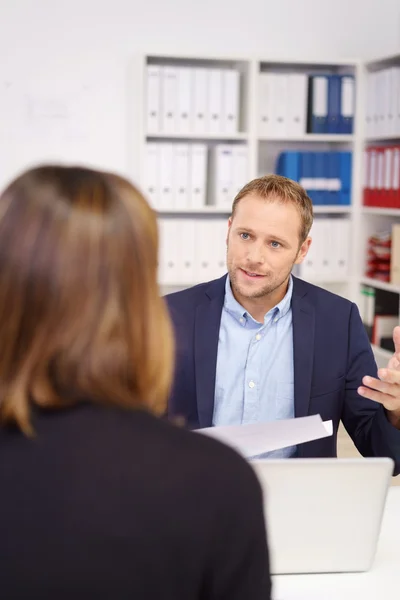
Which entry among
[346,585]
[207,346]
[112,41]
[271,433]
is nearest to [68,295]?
[271,433]

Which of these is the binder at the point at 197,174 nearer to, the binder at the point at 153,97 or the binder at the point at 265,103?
the binder at the point at 153,97

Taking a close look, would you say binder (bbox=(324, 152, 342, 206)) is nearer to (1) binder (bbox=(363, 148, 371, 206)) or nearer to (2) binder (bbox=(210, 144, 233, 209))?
(1) binder (bbox=(363, 148, 371, 206))

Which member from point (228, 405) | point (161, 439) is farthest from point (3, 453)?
point (228, 405)

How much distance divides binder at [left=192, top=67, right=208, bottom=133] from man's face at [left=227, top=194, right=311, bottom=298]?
7.60 feet

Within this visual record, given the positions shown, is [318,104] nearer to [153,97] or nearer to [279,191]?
[153,97]

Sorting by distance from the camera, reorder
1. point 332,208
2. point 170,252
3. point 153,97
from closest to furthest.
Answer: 1. point 153,97
2. point 170,252
3. point 332,208

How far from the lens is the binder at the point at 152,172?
13.8 feet

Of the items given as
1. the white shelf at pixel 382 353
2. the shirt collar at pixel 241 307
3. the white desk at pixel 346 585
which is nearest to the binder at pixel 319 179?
the white shelf at pixel 382 353

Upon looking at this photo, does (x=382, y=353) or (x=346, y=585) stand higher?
(x=346, y=585)

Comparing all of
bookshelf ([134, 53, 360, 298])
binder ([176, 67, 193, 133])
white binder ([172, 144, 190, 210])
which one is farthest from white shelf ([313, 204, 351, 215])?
binder ([176, 67, 193, 133])

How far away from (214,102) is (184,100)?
162mm

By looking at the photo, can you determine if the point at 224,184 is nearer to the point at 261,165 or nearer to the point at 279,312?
the point at 261,165

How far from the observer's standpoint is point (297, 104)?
14.4ft

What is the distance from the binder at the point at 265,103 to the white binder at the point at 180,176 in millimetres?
455
